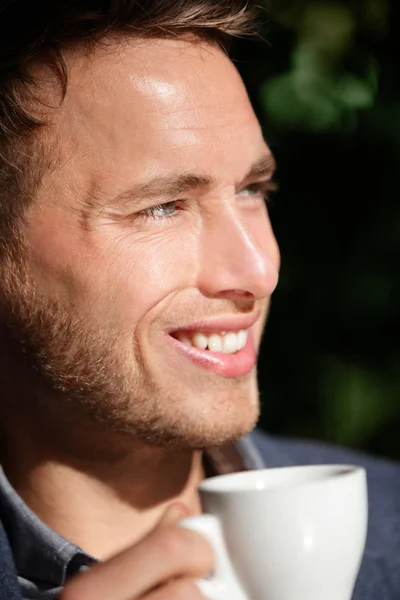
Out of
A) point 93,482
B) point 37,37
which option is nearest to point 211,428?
point 93,482

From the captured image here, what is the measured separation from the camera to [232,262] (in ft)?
6.27

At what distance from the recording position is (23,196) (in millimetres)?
1986

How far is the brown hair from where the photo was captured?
1.90m

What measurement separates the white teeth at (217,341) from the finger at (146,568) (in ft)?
2.03

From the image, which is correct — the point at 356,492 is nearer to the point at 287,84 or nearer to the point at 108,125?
the point at 108,125

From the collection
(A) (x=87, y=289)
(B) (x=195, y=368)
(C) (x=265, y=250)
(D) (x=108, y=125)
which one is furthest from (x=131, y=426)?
(D) (x=108, y=125)

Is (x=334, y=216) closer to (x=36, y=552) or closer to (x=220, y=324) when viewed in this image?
(x=220, y=324)

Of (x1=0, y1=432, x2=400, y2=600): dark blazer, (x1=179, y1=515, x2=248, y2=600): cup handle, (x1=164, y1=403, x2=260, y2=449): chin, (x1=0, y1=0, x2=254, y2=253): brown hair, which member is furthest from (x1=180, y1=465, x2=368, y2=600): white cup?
(x1=0, y1=0, x2=254, y2=253): brown hair

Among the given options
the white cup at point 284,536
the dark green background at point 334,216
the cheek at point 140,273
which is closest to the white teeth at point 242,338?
the cheek at point 140,273

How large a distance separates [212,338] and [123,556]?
0.67 metres

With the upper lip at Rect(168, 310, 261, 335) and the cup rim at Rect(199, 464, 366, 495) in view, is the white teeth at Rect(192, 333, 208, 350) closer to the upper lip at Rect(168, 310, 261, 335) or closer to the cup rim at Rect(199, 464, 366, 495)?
the upper lip at Rect(168, 310, 261, 335)

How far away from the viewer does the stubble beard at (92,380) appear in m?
1.92

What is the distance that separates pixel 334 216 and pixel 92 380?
1.23m

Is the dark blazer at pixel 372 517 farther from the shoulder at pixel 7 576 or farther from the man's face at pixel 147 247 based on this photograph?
the man's face at pixel 147 247
